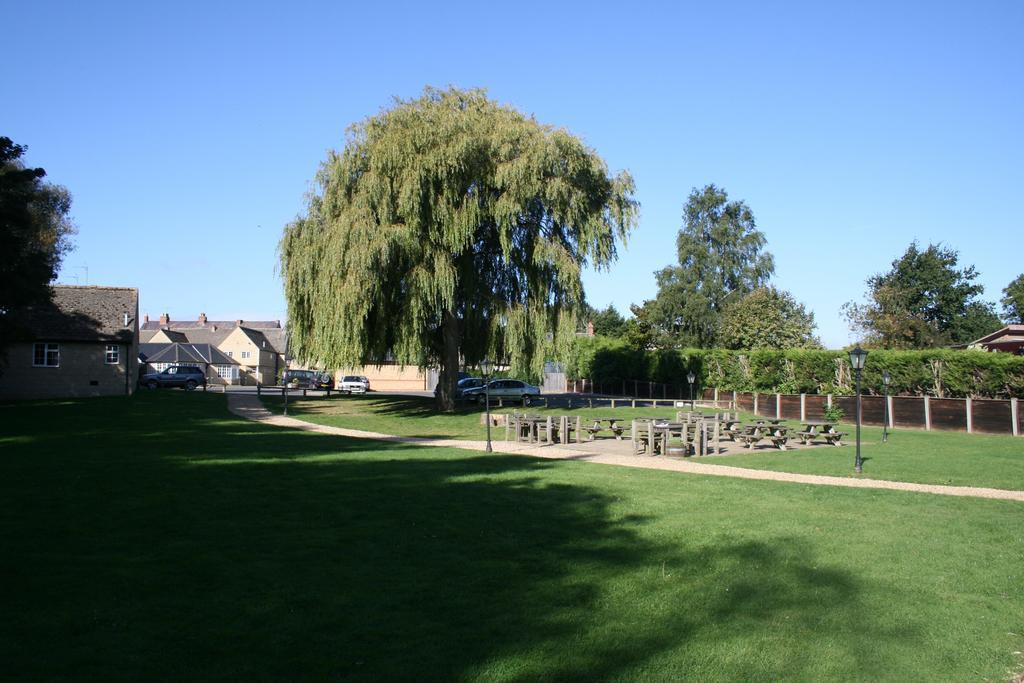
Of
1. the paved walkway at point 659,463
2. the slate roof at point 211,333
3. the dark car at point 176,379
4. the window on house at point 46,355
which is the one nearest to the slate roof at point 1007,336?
the paved walkway at point 659,463

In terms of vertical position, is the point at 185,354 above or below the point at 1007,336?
below

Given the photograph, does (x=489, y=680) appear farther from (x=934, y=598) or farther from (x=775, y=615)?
(x=934, y=598)

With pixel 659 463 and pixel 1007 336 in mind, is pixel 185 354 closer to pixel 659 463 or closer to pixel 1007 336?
pixel 1007 336

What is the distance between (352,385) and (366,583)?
5312 centimetres

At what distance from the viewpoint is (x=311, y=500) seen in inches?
428

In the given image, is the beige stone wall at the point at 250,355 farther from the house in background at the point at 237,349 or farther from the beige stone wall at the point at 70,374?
the beige stone wall at the point at 70,374

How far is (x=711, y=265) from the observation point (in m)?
63.8

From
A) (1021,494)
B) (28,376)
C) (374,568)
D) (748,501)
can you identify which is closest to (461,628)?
(374,568)

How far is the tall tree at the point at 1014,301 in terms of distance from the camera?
70463 millimetres

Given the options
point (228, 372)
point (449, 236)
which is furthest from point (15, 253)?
point (228, 372)

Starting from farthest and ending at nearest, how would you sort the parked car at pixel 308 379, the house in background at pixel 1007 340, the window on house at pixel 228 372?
the window on house at pixel 228 372 → the parked car at pixel 308 379 → the house in background at pixel 1007 340

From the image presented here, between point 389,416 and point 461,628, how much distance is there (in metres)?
28.0

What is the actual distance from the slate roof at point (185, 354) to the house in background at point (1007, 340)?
63499 millimetres

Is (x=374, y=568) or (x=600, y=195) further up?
(x=600, y=195)
